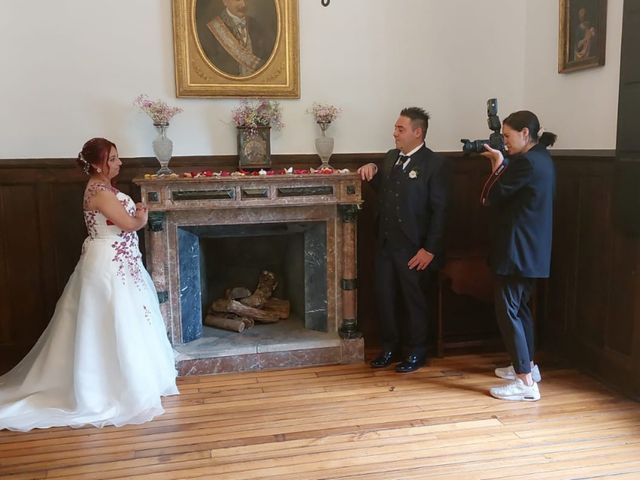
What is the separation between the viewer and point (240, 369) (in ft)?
12.4

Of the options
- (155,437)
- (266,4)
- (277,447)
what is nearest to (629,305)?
(277,447)

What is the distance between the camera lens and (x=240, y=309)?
416 cm

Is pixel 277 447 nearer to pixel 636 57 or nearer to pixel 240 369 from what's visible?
pixel 240 369

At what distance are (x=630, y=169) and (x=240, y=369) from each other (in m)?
2.50

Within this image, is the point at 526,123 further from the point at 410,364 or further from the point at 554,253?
the point at 410,364

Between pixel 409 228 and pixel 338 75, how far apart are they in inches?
47.0

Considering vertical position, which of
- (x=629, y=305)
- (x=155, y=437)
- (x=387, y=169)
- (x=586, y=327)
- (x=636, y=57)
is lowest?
(x=155, y=437)

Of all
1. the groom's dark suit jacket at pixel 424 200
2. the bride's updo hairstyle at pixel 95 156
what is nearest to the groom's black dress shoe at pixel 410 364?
the groom's dark suit jacket at pixel 424 200

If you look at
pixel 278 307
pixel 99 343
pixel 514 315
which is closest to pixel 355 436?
pixel 514 315

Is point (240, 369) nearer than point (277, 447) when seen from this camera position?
No

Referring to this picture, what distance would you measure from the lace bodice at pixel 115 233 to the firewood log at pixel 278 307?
118cm

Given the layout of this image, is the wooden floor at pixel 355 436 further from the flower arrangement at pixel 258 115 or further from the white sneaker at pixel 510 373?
the flower arrangement at pixel 258 115

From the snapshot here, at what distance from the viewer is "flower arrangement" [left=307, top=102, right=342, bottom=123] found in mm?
3928

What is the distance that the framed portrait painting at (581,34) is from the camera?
363 cm
